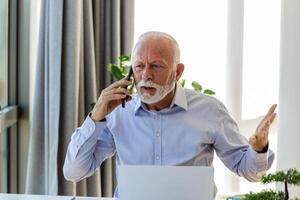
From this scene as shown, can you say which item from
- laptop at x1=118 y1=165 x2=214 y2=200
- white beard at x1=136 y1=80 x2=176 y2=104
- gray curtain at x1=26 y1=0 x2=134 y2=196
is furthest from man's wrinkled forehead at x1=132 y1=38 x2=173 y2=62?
gray curtain at x1=26 y1=0 x2=134 y2=196

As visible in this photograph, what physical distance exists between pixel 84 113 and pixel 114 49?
1.52 ft

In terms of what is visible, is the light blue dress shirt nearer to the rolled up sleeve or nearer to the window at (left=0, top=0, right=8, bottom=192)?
the rolled up sleeve

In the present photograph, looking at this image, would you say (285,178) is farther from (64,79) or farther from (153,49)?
(64,79)

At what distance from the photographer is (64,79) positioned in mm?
2998

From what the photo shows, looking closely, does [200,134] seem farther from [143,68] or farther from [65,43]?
[65,43]

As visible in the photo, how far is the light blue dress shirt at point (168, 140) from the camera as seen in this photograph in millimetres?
1913

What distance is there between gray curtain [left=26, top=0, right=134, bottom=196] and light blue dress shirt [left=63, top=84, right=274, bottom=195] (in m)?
1.04

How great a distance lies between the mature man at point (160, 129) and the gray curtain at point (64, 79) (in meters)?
1.04

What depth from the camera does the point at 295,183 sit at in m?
1.16

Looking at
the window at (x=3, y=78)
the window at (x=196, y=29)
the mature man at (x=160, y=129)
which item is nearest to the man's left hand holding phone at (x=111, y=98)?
the mature man at (x=160, y=129)

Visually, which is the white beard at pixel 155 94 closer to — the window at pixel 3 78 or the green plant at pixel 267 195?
the green plant at pixel 267 195

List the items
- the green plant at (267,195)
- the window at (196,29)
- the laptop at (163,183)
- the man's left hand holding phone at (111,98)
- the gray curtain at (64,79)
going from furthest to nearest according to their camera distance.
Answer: the window at (196,29) → the gray curtain at (64,79) → the man's left hand holding phone at (111,98) → the laptop at (163,183) → the green plant at (267,195)

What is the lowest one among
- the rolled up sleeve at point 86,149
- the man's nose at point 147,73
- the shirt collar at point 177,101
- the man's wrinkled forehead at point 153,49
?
the rolled up sleeve at point 86,149

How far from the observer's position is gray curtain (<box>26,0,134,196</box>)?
293 cm
